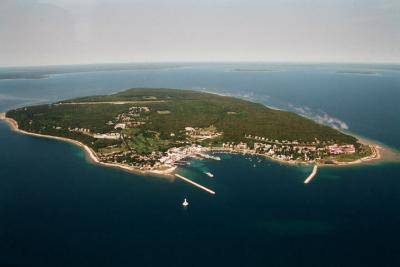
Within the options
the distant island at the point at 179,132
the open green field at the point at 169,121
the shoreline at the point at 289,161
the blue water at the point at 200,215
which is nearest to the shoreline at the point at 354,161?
the shoreline at the point at 289,161

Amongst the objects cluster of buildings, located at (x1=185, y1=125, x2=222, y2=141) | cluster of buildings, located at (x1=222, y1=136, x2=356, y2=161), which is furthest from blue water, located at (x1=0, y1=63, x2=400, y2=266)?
cluster of buildings, located at (x1=185, y1=125, x2=222, y2=141)

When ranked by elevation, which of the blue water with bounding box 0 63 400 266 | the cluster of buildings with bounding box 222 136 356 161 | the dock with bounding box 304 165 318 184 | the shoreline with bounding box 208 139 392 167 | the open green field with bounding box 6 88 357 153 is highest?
the open green field with bounding box 6 88 357 153

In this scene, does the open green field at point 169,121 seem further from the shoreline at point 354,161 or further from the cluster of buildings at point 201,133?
the shoreline at point 354,161

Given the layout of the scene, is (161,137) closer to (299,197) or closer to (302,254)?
(299,197)

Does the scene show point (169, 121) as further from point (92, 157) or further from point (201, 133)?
point (92, 157)

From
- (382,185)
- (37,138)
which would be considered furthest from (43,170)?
→ (382,185)

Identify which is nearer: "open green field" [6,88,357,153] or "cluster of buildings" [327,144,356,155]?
"cluster of buildings" [327,144,356,155]

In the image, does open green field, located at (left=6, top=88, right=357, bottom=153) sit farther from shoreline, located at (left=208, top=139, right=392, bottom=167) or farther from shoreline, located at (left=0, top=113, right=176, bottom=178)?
shoreline, located at (left=208, top=139, right=392, bottom=167)

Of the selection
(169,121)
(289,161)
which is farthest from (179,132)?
(289,161)
